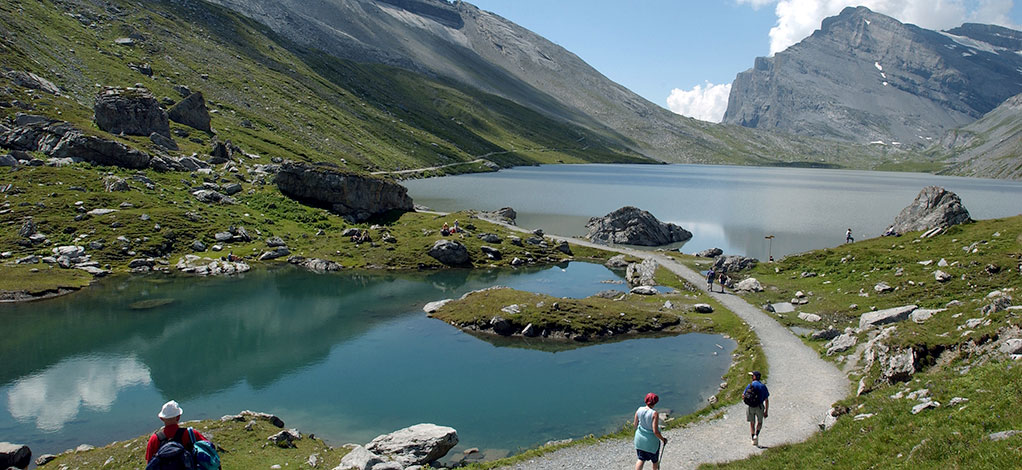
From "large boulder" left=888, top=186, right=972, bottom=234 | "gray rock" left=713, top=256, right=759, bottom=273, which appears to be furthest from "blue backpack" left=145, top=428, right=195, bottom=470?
"large boulder" left=888, top=186, right=972, bottom=234

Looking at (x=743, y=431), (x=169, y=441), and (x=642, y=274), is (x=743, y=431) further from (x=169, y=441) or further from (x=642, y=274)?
(x=642, y=274)

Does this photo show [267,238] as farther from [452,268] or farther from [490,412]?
[490,412]

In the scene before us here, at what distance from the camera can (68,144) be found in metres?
82.2

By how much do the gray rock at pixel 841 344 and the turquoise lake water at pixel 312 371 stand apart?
6929mm

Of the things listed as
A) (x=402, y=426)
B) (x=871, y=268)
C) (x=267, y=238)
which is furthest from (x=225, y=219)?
(x=871, y=268)

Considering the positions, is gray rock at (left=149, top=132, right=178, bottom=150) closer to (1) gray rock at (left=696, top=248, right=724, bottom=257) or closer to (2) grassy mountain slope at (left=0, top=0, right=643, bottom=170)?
(2) grassy mountain slope at (left=0, top=0, right=643, bottom=170)

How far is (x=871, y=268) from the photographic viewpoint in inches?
1956

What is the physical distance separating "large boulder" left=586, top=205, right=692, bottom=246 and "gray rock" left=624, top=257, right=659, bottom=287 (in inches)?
866

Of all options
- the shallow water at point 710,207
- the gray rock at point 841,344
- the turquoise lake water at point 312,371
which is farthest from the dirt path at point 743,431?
the shallow water at point 710,207

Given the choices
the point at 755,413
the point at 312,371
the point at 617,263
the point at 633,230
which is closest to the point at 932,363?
the point at 755,413

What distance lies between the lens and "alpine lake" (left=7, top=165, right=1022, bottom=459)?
3117 centimetres

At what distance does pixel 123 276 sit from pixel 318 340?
31309 mm

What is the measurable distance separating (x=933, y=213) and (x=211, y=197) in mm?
96311

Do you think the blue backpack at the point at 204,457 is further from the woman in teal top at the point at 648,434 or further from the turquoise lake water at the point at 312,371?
the turquoise lake water at the point at 312,371
